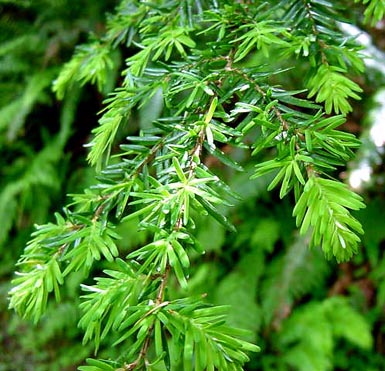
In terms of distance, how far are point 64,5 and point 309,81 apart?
5.46 ft

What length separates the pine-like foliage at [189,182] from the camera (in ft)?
1.13

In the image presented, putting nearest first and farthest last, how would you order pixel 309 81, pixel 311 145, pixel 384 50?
1. pixel 311 145
2. pixel 309 81
3. pixel 384 50

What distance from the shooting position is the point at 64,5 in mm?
1925

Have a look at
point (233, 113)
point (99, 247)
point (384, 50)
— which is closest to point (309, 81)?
point (233, 113)

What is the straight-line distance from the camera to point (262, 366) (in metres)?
1.53

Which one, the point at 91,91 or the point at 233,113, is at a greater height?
the point at 233,113

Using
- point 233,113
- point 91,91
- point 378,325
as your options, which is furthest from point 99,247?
point 91,91

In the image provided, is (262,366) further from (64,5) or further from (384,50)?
(64,5)

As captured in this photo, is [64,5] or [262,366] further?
[64,5]

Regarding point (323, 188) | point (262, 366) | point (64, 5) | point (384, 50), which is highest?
point (323, 188)

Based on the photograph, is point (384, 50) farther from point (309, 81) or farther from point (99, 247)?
point (99, 247)

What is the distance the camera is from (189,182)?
363 mm

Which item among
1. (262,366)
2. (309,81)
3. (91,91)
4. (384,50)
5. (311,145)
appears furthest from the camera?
(91,91)

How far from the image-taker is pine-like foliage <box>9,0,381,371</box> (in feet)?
1.13
